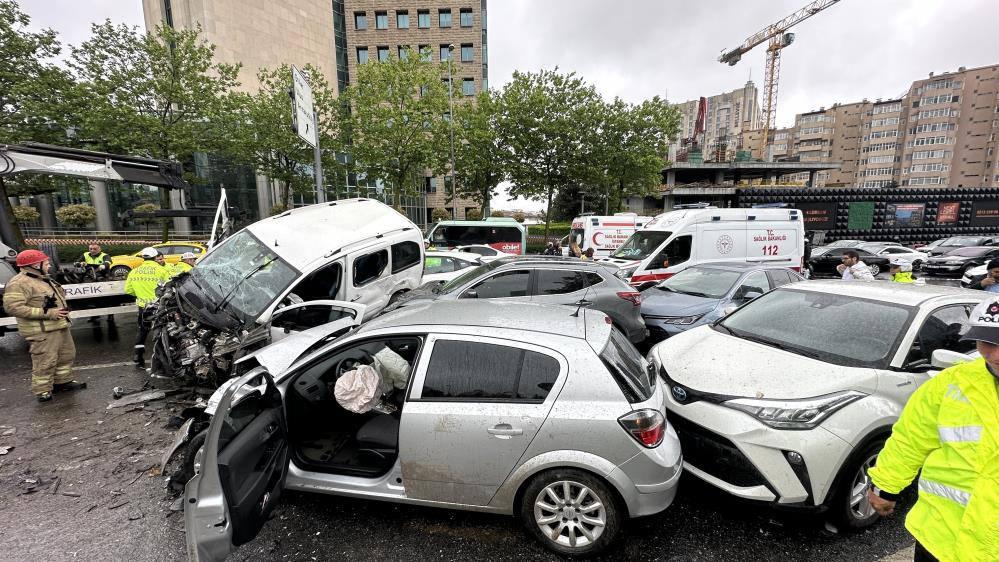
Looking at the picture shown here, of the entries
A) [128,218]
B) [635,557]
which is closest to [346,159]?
[128,218]

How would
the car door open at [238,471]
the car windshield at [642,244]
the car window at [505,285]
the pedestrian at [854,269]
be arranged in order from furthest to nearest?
the car windshield at [642,244] < the pedestrian at [854,269] < the car window at [505,285] < the car door open at [238,471]

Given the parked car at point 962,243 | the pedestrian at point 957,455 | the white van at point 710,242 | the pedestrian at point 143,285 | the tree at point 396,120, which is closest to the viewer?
the pedestrian at point 957,455

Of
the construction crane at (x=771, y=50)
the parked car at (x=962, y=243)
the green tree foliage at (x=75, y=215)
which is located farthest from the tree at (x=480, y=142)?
the construction crane at (x=771, y=50)

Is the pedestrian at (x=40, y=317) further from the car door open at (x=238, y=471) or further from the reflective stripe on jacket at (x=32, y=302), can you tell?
the car door open at (x=238, y=471)

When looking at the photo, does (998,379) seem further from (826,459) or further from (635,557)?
(635,557)

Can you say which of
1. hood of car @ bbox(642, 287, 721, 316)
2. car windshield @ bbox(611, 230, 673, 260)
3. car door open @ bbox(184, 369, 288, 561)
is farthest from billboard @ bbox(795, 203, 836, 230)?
car door open @ bbox(184, 369, 288, 561)

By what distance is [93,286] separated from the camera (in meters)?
6.73

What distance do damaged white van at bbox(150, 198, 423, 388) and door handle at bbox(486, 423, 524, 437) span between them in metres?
2.62

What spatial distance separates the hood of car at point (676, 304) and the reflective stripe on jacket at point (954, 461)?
14.0 ft

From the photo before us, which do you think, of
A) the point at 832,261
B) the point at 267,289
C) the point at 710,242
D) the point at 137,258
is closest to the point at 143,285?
the point at 267,289

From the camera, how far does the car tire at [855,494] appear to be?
244 centimetres

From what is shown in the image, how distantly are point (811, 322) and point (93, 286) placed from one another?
1049 cm

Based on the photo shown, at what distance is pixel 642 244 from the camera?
32.8ft

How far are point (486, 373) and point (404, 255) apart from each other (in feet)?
15.8
